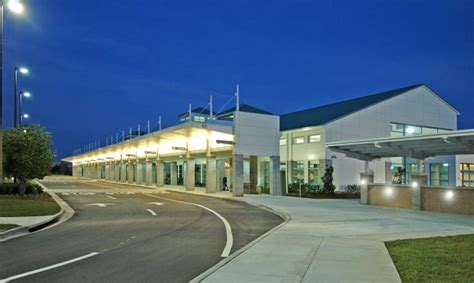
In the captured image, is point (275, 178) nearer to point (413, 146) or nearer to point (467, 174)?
point (413, 146)

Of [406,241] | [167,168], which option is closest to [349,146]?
[406,241]

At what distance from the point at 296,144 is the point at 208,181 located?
921 centimetres

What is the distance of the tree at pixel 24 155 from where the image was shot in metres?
27.7

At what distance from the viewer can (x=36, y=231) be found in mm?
13867

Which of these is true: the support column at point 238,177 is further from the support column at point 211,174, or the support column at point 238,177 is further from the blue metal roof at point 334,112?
the blue metal roof at point 334,112

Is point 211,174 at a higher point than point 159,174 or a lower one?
higher

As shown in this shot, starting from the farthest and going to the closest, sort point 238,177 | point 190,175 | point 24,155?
point 190,175, point 238,177, point 24,155

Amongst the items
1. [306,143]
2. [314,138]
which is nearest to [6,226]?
[314,138]

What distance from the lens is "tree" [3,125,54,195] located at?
2767 cm

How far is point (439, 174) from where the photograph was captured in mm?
44062

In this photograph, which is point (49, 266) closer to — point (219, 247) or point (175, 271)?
point (175, 271)

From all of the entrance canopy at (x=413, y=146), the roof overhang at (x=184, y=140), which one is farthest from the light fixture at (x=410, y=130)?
the roof overhang at (x=184, y=140)

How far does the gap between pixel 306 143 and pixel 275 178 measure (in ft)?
21.4

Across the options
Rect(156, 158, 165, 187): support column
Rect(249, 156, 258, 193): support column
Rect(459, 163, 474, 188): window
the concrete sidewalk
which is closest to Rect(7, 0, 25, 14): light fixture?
the concrete sidewalk
